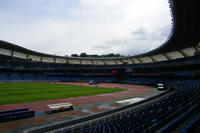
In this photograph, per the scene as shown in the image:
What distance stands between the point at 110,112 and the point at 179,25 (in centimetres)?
2024

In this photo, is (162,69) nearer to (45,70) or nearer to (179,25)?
(179,25)

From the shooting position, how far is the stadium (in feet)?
36.1

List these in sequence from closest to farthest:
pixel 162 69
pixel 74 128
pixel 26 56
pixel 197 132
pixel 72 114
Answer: pixel 197 132
pixel 74 128
pixel 72 114
pixel 162 69
pixel 26 56

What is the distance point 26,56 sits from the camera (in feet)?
263

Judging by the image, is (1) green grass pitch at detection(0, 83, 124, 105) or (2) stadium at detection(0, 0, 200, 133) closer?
(2) stadium at detection(0, 0, 200, 133)

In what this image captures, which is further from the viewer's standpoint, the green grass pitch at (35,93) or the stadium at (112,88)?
the green grass pitch at (35,93)

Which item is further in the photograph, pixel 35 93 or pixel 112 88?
pixel 112 88

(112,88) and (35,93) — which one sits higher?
(35,93)

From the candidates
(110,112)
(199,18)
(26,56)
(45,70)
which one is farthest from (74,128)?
(45,70)

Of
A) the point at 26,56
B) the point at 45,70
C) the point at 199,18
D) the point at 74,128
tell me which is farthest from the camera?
the point at 45,70

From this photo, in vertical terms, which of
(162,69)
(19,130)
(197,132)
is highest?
(162,69)

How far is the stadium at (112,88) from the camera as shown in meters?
11.0

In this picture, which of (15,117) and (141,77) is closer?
(15,117)

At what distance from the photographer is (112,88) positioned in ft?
169
